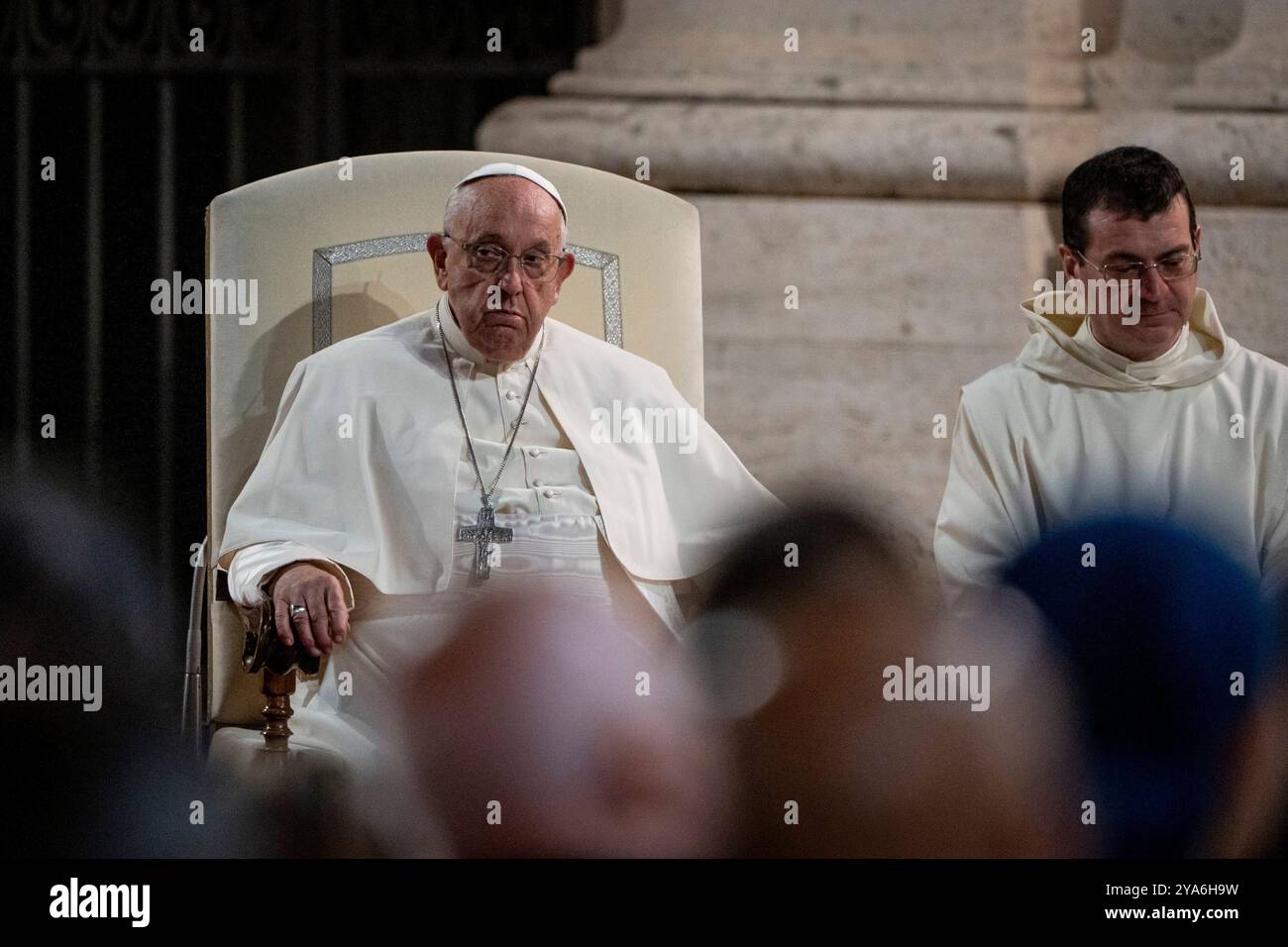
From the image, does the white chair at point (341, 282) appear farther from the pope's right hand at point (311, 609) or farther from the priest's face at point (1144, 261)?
the priest's face at point (1144, 261)

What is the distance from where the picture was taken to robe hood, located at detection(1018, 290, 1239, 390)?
12.2 feet

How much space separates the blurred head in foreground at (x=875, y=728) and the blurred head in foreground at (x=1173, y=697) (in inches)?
3.1

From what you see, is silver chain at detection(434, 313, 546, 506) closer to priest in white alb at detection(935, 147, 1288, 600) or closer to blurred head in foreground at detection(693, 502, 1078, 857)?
blurred head in foreground at detection(693, 502, 1078, 857)

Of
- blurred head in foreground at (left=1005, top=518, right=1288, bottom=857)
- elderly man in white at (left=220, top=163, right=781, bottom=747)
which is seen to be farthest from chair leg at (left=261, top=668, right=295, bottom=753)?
blurred head in foreground at (left=1005, top=518, right=1288, bottom=857)

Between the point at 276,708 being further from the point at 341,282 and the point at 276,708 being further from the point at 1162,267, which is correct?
the point at 1162,267

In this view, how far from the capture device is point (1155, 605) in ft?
11.0

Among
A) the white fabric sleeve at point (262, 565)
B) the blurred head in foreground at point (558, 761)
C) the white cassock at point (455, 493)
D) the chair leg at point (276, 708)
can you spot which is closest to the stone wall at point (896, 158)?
the white cassock at point (455, 493)

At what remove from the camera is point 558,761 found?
319 centimetres

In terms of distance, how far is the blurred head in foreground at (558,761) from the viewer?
10.4ft

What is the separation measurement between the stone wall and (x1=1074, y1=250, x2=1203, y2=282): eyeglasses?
0.96 m

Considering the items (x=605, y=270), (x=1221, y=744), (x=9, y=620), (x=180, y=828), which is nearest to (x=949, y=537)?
(x=1221, y=744)

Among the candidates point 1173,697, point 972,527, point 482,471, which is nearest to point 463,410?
point 482,471
